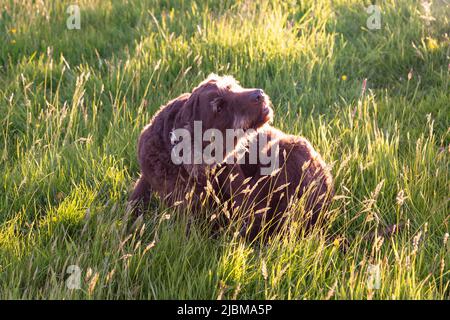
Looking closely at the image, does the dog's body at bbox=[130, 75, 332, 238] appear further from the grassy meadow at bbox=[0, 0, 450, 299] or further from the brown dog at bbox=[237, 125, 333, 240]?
the grassy meadow at bbox=[0, 0, 450, 299]

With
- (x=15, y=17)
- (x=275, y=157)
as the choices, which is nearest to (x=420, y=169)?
(x=275, y=157)

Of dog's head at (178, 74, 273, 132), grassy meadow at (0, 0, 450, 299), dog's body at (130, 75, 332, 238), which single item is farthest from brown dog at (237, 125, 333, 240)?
dog's head at (178, 74, 273, 132)

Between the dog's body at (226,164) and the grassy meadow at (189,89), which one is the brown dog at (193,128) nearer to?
the dog's body at (226,164)

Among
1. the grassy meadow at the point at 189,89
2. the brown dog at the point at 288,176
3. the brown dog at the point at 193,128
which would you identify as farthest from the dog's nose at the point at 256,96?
the grassy meadow at the point at 189,89

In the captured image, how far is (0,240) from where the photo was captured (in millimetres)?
3223

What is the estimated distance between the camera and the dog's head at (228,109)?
334 centimetres

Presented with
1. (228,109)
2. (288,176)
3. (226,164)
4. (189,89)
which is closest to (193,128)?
(228,109)

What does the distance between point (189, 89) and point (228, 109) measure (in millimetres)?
1890

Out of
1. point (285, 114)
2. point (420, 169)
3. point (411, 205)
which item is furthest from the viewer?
point (285, 114)

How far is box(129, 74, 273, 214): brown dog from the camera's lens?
336 cm

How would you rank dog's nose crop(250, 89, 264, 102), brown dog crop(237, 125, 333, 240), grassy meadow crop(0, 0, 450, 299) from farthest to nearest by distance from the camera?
1. brown dog crop(237, 125, 333, 240)
2. dog's nose crop(250, 89, 264, 102)
3. grassy meadow crop(0, 0, 450, 299)

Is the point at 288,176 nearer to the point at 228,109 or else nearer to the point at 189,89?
the point at 228,109

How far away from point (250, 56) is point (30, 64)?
2102 mm
